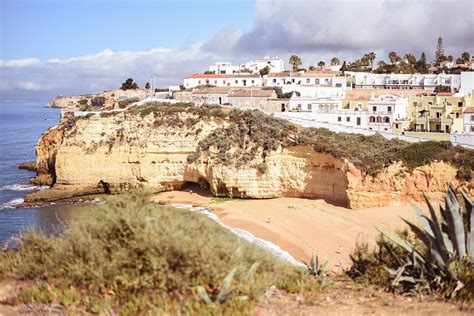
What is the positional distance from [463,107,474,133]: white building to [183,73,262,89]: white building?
29409 millimetres

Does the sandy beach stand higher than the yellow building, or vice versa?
the yellow building

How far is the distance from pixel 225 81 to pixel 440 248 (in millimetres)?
57308

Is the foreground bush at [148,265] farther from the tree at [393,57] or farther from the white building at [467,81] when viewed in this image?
the tree at [393,57]

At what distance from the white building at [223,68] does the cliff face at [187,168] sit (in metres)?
37.8

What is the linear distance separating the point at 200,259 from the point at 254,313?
42.0 inches

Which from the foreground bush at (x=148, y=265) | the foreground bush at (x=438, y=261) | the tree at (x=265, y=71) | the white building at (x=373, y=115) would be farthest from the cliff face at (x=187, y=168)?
the tree at (x=265, y=71)

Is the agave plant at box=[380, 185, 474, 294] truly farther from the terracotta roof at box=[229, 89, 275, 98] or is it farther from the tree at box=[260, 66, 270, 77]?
the tree at box=[260, 66, 270, 77]

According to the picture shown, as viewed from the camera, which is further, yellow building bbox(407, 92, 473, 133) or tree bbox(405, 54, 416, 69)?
tree bbox(405, 54, 416, 69)

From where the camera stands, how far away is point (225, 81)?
64.4 meters

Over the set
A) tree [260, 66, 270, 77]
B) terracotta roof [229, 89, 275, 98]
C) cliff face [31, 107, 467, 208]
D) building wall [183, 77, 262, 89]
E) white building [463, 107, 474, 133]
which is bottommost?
cliff face [31, 107, 467, 208]

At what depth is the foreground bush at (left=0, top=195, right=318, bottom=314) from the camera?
7.28 meters

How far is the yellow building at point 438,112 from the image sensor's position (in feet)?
124

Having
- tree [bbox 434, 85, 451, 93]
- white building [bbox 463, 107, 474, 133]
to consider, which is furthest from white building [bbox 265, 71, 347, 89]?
white building [bbox 463, 107, 474, 133]

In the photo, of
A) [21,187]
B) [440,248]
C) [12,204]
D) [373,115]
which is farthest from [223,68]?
[440,248]
